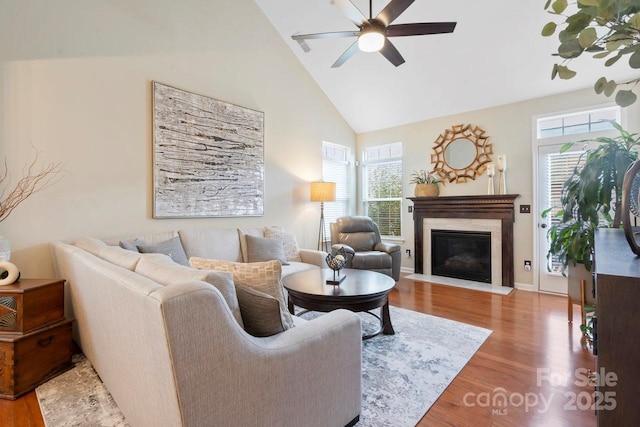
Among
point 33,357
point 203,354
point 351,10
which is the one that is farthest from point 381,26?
point 33,357

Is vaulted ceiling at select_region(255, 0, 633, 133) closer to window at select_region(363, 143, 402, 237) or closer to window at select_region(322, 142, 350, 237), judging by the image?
window at select_region(363, 143, 402, 237)

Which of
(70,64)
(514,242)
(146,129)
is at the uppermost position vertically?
(70,64)

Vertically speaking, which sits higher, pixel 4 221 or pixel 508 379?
pixel 4 221

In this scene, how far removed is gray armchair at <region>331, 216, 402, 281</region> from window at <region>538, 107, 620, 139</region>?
254cm

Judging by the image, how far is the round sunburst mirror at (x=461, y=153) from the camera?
4516 millimetres

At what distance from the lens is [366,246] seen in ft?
15.0

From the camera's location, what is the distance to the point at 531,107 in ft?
13.5

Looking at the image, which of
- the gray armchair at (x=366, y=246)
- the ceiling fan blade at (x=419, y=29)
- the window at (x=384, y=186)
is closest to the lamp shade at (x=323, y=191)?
the gray armchair at (x=366, y=246)

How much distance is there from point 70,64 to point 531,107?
5.29m

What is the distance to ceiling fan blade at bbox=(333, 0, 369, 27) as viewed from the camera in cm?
229

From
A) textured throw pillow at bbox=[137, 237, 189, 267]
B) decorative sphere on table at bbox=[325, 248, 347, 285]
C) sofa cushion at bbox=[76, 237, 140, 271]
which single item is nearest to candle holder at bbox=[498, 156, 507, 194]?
decorative sphere on table at bbox=[325, 248, 347, 285]

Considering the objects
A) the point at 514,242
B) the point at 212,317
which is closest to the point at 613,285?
the point at 212,317

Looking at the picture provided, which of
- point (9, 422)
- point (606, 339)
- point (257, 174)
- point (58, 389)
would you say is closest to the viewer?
point (606, 339)

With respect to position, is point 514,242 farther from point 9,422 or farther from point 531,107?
point 9,422
